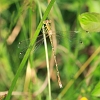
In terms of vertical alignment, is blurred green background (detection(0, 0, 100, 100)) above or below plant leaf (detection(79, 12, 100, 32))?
below

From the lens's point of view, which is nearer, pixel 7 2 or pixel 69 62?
pixel 69 62

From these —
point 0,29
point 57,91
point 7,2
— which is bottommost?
point 57,91

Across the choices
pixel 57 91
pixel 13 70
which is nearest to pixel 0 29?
pixel 13 70

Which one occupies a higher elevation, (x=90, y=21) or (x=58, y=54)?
(x=90, y=21)

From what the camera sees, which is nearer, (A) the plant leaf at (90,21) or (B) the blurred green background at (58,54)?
(A) the plant leaf at (90,21)

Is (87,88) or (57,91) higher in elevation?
(87,88)

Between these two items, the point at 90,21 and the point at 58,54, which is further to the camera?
the point at 58,54

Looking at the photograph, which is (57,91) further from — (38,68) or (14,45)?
(14,45)

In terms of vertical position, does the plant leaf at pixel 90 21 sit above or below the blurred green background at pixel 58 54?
above
